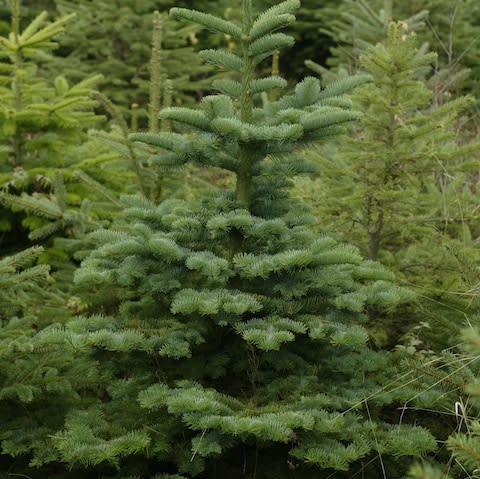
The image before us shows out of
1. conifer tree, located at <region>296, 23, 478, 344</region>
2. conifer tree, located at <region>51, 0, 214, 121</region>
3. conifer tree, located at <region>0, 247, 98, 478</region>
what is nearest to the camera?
conifer tree, located at <region>0, 247, 98, 478</region>

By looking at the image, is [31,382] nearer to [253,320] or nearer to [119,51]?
[253,320]

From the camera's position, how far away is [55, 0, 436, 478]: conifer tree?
2768 millimetres

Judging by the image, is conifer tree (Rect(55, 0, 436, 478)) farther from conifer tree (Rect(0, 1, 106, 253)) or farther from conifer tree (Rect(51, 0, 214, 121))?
conifer tree (Rect(51, 0, 214, 121))

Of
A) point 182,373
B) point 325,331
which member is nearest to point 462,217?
point 325,331

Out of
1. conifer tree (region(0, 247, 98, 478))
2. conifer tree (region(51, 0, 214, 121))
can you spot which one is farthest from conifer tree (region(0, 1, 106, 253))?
conifer tree (region(51, 0, 214, 121))

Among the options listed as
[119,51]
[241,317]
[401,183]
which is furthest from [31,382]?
[119,51]

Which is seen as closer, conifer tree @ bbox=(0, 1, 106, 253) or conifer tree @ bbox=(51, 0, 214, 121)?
conifer tree @ bbox=(0, 1, 106, 253)

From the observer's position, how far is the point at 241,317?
298 cm

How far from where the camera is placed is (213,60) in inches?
125

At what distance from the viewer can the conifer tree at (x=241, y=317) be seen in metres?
2.77

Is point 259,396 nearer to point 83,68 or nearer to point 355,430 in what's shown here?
point 355,430

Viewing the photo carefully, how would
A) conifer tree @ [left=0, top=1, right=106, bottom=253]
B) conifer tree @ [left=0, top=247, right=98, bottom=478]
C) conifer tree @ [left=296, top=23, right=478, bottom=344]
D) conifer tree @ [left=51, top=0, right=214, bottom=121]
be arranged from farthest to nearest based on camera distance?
1. conifer tree @ [left=51, top=0, right=214, bottom=121]
2. conifer tree @ [left=0, top=1, right=106, bottom=253]
3. conifer tree @ [left=296, top=23, right=478, bottom=344]
4. conifer tree @ [left=0, top=247, right=98, bottom=478]

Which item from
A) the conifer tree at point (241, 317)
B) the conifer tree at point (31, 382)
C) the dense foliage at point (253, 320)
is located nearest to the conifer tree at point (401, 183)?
the dense foliage at point (253, 320)

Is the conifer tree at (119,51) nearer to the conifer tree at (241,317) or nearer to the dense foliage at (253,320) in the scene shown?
the dense foliage at (253,320)
